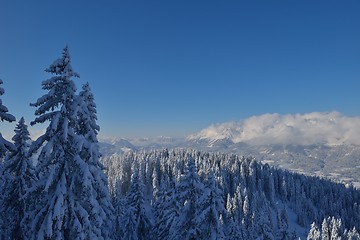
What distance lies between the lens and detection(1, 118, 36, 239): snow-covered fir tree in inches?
1045

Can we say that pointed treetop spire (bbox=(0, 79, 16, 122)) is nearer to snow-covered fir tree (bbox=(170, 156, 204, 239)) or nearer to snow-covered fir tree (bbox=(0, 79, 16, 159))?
snow-covered fir tree (bbox=(0, 79, 16, 159))

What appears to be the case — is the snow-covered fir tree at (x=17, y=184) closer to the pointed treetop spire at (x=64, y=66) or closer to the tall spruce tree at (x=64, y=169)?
the tall spruce tree at (x=64, y=169)

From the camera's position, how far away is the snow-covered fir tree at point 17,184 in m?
26.5

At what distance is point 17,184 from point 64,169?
13716mm

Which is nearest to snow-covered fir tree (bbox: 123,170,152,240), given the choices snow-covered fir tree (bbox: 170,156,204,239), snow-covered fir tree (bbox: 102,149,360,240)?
snow-covered fir tree (bbox: 102,149,360,240)

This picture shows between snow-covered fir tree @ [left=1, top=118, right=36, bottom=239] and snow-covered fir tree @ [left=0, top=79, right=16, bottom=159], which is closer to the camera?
snow-covered fir tree @ [left=0, top=79, right=16, bottom=159]

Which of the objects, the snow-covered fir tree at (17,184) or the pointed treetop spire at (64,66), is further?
the snow-covered fir tree at (17,184)

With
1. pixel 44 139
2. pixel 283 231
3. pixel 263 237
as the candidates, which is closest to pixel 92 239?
pixel 44 139

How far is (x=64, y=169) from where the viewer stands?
53.2 feet

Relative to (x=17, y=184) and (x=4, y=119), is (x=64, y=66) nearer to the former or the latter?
(x=4, y=119)

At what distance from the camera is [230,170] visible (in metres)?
174

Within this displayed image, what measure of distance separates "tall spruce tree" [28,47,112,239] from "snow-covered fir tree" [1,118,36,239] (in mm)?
11494

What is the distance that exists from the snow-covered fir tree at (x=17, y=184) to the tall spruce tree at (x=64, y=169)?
453 inches

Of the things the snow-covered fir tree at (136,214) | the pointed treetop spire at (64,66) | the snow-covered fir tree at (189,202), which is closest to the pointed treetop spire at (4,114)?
the pointed treetop spire at (64,66)
